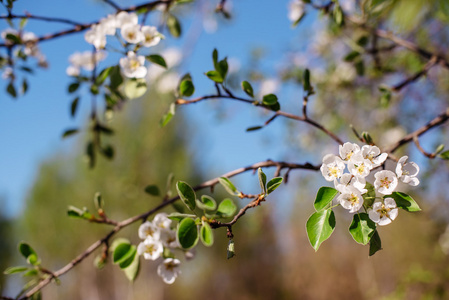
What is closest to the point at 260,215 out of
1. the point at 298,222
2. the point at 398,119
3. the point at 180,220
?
the point at 398,119

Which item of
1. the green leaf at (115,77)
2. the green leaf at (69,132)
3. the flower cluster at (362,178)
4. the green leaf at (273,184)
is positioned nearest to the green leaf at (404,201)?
the flower cluster at (362,178)

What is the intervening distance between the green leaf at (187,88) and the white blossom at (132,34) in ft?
0.43

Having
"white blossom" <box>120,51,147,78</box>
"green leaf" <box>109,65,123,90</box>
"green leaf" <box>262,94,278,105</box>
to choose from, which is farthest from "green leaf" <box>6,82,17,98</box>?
"green leaf" <box>262,94,278,105</box>

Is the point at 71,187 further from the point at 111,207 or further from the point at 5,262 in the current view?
the point at 5,262

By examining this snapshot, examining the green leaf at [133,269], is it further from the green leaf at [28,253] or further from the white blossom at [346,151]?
the white blossom at [346,151]

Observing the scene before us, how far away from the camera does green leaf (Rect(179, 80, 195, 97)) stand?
80 centimetres

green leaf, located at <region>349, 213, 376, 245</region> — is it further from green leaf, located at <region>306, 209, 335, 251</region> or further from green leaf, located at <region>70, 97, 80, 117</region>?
green leaf, located at <region>70, 97, 80, 117</region>

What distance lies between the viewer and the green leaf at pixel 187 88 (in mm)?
799

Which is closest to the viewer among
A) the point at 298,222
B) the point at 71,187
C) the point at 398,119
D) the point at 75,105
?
the point at 75,105

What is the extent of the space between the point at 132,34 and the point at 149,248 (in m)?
0.45

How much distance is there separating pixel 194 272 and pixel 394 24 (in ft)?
46.6

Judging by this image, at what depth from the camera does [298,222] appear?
917 cm

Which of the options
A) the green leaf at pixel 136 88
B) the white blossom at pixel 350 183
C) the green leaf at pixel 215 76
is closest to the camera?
the white blossom at pixel 350 183

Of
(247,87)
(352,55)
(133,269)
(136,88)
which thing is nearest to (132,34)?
(136,88)
